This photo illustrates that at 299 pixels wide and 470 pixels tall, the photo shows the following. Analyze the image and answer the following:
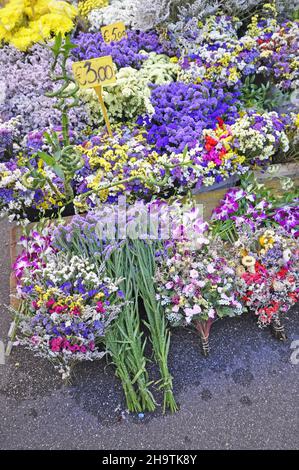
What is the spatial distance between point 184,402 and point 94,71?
5.69 ft

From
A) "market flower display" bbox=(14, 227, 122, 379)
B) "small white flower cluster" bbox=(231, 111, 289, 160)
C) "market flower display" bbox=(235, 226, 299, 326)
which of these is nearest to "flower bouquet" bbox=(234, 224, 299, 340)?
"market flower display" bbox=(235, 226, 299, 326)

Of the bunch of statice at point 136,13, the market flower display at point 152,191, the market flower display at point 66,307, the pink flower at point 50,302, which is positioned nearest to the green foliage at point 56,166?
the market flower display at point 152,191

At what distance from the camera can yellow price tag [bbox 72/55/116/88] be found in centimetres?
228

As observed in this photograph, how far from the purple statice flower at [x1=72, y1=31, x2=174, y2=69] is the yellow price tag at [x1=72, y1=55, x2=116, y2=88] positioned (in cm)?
78

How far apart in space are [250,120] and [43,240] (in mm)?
1363

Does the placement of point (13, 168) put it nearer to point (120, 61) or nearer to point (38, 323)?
point (38, 323)

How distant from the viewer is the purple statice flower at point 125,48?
3.06 meters

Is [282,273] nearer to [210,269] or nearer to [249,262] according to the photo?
[249,262]

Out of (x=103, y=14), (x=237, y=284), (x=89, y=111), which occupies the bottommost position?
(x=237, y=284)

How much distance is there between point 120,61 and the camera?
9.98ft

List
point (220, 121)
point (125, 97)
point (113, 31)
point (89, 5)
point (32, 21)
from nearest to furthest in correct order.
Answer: point (220, 121), point (125, 97), point (113, 31), point (32, 21), point (89, 5)

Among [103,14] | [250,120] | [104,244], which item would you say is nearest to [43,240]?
[104,244]

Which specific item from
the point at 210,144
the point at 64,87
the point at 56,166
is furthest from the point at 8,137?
the point at 210,144

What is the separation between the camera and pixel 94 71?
7.52 feet
